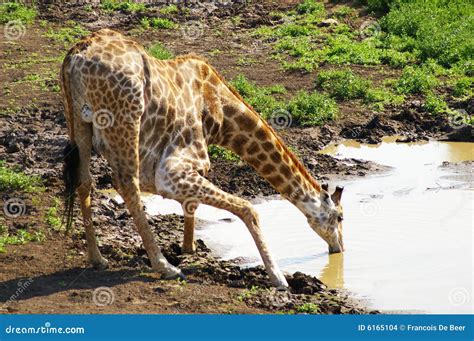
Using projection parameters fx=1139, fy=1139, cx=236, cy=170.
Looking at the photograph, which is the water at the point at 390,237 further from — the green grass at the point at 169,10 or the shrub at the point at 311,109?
the green grass at the point at 169,10

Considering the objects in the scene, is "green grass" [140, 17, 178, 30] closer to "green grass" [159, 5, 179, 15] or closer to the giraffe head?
"green grass" [159, 5, 179, 15]

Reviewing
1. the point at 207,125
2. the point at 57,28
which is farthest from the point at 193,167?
the point at 57,28

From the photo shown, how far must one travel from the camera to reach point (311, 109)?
1928cm

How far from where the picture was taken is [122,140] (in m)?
12.0

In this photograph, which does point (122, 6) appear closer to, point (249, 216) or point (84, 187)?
point (84, 187)

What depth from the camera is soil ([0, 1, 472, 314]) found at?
11.4 meters

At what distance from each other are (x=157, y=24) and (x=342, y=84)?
5599 mm

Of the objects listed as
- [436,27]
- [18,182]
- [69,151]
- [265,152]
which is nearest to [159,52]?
[436,27]

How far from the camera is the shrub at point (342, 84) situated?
67.1 ft

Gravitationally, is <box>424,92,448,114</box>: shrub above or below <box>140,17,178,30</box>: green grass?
below

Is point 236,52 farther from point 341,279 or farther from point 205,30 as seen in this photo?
point 341,279

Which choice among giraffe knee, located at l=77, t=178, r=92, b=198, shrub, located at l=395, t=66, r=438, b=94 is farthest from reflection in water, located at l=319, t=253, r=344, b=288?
shrub, located at l=395, t=66, r=438, b=94

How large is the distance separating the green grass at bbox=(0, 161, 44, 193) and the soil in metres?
0.14

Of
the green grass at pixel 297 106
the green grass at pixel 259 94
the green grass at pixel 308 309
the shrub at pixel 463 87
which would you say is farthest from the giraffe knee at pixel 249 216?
the shrub at pixel 463 87
